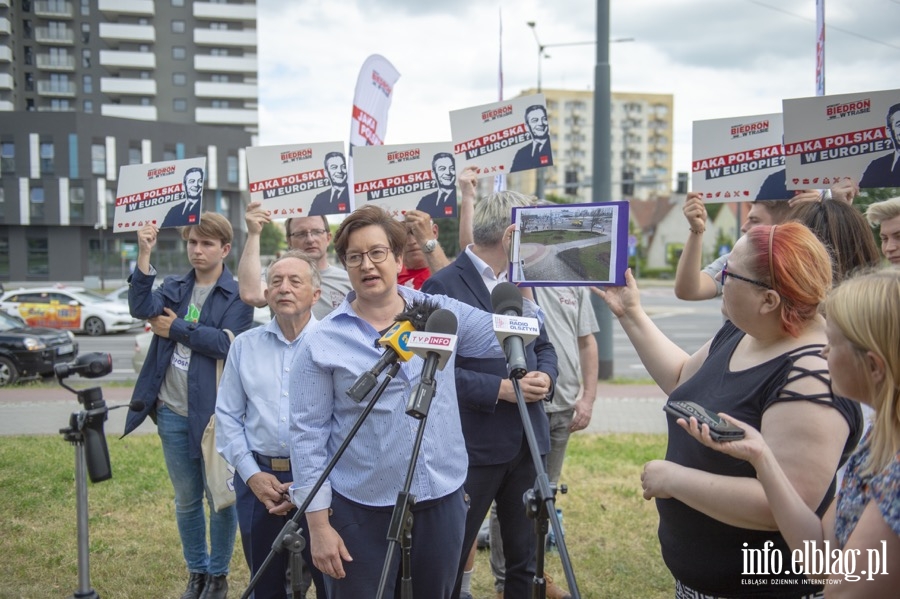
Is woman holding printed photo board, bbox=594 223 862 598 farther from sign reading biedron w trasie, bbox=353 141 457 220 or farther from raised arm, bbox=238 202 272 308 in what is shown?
sign reading biedron w trasie, bbox=353 141 457 220

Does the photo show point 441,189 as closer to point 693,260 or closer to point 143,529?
point 693,260

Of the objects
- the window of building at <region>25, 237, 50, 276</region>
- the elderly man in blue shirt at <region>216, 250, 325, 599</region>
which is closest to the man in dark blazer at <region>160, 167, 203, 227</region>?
the elderly man in blue shirt at <region>216, 250, 325, 599</region>

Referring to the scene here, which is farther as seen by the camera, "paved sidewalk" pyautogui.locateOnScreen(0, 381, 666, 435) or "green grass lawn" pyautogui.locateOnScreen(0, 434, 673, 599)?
"paved sidewalk" pyautogui.locateOnScreen(0, 381, 666, 435)

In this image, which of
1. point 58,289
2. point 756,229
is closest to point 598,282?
point 756,229

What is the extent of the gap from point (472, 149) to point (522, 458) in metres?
2.27

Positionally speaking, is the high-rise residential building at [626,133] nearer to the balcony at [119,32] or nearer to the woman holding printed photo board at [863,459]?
the balcony at [119,32]

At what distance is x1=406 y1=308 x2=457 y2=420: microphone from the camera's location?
2043 millimetres

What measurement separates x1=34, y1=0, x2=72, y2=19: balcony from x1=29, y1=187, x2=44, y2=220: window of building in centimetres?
1001

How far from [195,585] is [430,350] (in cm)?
300

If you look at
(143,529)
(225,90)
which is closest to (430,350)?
(143,529)

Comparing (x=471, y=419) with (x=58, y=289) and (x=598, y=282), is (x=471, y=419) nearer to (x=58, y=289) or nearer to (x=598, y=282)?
(x=598, y=282)

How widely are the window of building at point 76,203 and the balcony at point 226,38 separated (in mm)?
35820

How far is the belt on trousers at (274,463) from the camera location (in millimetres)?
3328

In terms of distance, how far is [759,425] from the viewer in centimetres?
219
